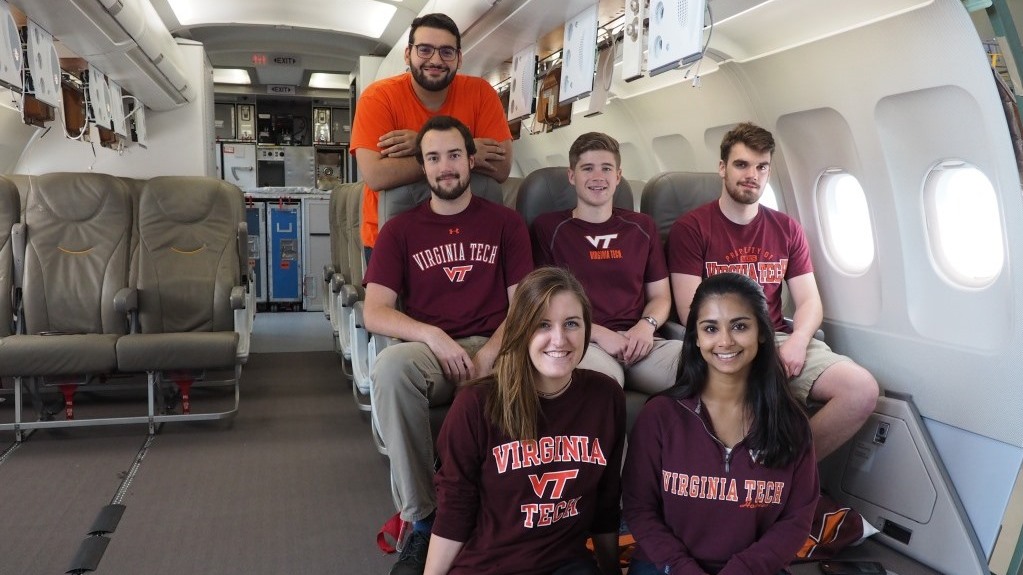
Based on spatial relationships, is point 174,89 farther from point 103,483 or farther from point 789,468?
point 789,468

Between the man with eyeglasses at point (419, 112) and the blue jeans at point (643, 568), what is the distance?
2140 mm

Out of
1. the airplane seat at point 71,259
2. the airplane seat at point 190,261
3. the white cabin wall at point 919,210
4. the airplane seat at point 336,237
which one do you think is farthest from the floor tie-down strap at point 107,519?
the white cabin wall at point 919,210

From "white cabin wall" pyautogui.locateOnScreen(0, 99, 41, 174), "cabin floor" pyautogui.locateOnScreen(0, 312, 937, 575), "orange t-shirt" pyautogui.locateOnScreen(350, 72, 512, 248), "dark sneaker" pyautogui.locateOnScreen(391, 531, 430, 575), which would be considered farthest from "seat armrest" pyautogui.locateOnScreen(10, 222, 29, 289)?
"dark sneaker" pyautogui.locateOnScreen(391, 531, 430, 575)

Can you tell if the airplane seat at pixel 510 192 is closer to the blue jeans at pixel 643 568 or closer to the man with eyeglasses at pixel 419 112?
the man with eyeglasses at pixel 419 112

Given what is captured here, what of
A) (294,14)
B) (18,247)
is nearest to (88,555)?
(18,247)

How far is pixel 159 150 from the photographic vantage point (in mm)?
8156

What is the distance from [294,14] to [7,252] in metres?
4.71

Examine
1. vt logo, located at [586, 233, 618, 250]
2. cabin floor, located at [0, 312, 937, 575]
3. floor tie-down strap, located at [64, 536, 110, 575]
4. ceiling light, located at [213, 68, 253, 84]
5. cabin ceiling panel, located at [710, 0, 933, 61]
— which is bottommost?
cabin floor, located at [0, 312, 937, 575]

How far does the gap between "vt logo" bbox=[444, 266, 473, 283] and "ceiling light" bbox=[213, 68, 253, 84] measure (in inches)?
437

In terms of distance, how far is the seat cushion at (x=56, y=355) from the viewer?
5.22 metres

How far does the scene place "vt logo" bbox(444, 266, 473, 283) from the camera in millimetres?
3646

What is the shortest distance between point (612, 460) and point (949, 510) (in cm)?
206

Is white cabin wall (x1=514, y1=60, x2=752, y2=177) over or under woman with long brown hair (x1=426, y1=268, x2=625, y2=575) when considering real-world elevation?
over

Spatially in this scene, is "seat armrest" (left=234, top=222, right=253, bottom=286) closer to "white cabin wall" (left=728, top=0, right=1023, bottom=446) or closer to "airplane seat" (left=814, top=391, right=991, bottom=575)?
"white cabin wall" (left=728, top=0, right=1023, bottom=446)
